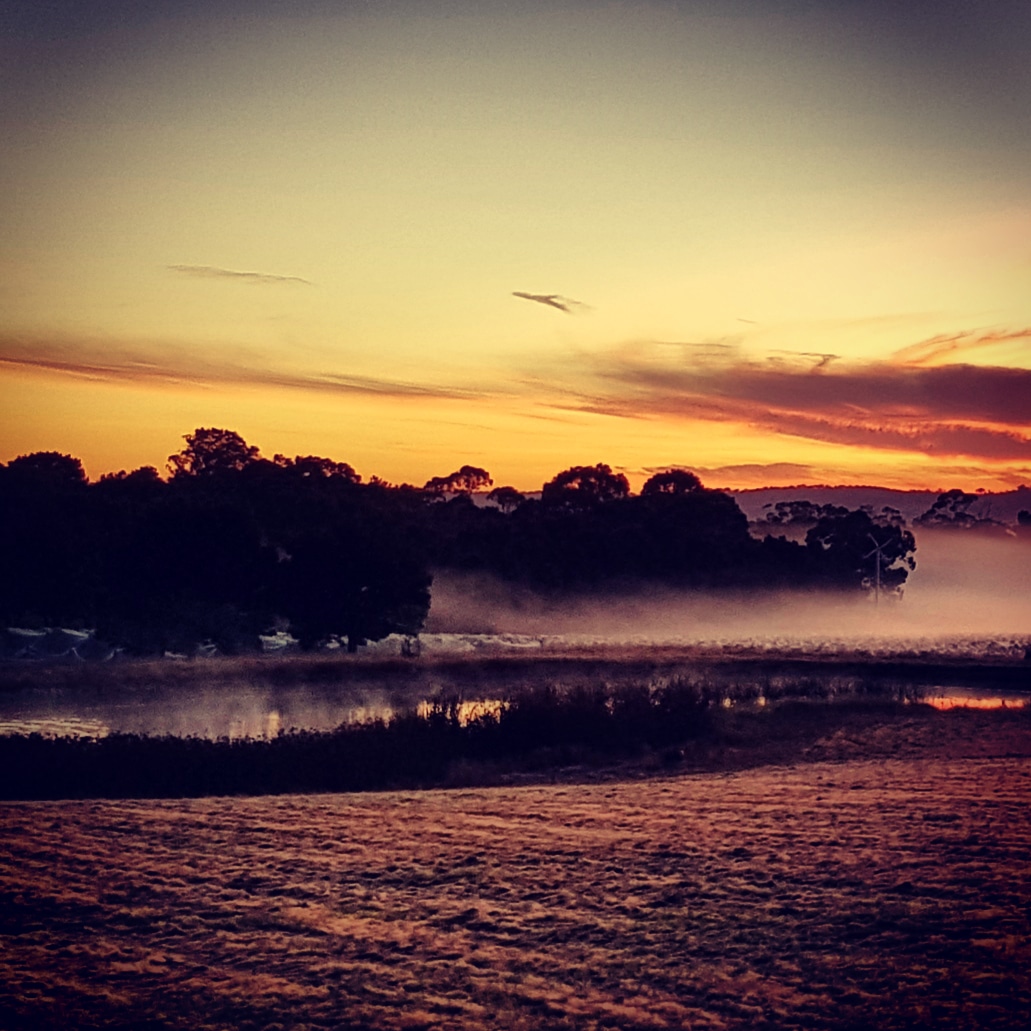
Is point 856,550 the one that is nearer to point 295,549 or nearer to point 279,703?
point 295,549

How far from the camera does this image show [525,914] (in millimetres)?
9344

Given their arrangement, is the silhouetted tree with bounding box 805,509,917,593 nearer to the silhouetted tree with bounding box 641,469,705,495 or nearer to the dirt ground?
the silhouetted tree with bounding box 641,469,705,495

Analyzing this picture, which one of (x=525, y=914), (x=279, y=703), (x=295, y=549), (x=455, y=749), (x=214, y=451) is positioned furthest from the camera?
(x=214, y=451)

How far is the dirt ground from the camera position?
758cm

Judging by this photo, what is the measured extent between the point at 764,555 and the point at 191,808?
6387 centimetres

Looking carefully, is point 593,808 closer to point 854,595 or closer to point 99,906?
point 99,906

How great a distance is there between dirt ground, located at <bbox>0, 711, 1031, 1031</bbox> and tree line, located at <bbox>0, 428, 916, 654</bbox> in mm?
26335

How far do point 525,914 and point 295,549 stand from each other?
32.5m

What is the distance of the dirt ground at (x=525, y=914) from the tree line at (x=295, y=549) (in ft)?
86.4

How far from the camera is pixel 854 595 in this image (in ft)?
253

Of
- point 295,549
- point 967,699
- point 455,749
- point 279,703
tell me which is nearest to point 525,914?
point 455,749

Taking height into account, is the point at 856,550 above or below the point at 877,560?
above

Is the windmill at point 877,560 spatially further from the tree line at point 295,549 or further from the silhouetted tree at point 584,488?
the silhouetted tree at point 584,488

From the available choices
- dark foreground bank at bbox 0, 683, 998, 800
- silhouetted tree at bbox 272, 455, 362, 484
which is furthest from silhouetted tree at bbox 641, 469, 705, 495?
dark foreground bank at bbox 0, 683, 998, 800
